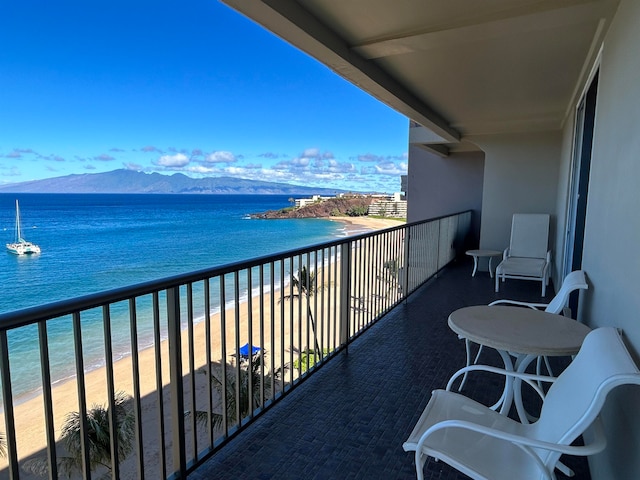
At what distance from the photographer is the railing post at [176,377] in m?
1.58

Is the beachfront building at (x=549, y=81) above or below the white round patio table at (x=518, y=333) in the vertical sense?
above

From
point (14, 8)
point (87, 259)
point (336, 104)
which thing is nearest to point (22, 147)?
point (14, 8)

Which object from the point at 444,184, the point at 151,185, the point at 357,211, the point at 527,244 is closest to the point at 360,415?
the point at 527,244

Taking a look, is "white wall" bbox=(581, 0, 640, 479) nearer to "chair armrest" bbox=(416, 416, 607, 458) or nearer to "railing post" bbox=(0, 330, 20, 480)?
"chair armrest" bbox=(416, 416, 607, 458)

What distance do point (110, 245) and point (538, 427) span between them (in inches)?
1452

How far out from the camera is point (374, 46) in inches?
114

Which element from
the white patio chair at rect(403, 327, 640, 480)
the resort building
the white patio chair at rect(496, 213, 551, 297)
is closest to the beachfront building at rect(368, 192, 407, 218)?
the white patio chair at rect(496, 213, 551, 297)

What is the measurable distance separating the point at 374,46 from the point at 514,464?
282 centimetres

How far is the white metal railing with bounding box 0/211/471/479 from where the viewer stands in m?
1.28

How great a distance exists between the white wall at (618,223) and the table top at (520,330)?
0.62 feet

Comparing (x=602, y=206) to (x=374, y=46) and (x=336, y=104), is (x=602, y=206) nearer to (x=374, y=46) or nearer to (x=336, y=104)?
(x=374, y=46)

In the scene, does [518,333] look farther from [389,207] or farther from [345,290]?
[389,207]

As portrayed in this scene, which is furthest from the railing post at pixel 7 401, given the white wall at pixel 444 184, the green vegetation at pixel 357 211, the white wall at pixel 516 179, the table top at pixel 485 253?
the green vegetation at pixel 357 211

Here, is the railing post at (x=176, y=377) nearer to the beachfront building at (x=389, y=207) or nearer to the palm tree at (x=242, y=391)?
the palm tree at (x=242, y=391)
